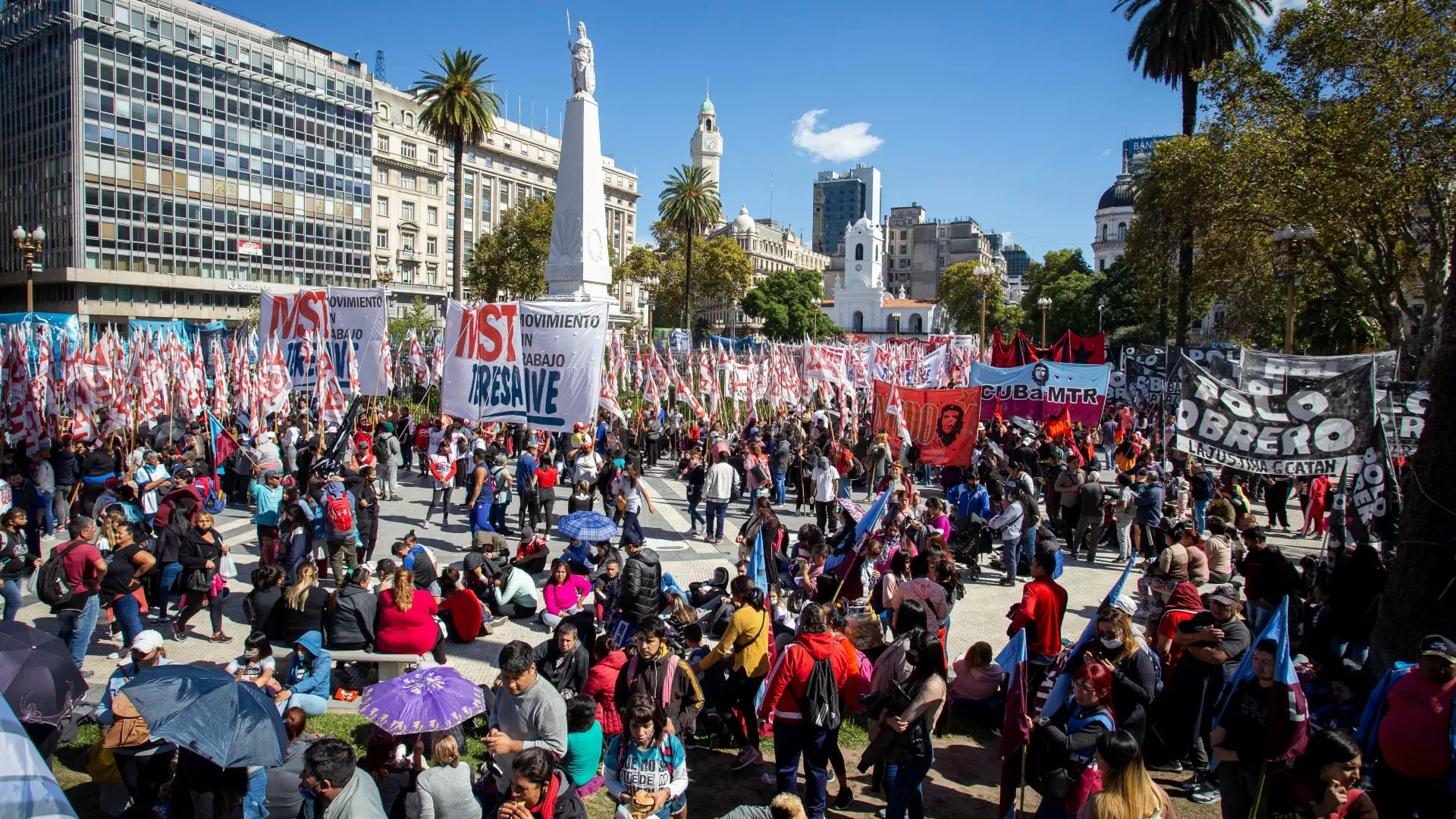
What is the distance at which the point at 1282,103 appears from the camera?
2128cm

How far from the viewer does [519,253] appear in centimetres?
5688

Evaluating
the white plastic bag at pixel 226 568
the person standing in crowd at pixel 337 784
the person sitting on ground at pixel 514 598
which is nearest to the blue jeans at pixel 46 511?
the white plastic bag at pixel 226 568

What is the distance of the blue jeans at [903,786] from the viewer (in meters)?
5.31

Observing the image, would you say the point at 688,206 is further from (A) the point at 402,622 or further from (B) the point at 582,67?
(A) the point at 402,622

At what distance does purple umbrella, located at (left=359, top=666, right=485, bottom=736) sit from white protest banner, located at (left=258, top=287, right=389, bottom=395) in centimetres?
1143

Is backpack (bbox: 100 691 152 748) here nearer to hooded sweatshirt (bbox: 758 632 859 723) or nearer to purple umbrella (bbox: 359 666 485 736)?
purple umbrella (bbox: 359 666 485 736)

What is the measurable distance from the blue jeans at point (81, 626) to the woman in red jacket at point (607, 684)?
4.85m

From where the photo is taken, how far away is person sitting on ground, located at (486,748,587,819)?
4066 millimetres

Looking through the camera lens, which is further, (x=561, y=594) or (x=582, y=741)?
(x=561, y=594)

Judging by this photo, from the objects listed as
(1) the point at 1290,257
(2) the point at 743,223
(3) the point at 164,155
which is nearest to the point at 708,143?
(2) the point at 743,223

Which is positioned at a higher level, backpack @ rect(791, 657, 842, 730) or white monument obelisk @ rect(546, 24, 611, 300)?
white monument obelisk @ rect(546, 24, 611, 300)

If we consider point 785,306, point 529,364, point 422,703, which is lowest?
A: point 422,703

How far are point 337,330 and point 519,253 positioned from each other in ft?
135

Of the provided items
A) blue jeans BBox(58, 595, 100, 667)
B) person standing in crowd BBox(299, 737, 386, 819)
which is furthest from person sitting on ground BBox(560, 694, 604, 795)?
blue jeans BBox(58, 595, 100, 667)
